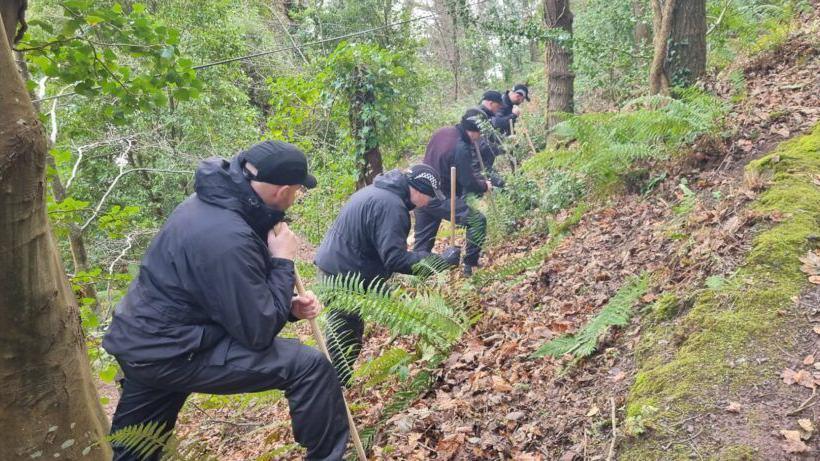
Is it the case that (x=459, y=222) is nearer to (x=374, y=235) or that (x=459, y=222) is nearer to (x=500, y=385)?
(x=374, y=235)

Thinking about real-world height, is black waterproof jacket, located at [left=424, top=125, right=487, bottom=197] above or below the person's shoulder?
below

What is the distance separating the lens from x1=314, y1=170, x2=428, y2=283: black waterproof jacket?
5.12 meters

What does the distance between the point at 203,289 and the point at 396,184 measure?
2679mm

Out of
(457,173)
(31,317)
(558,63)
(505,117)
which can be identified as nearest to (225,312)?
(31,317)

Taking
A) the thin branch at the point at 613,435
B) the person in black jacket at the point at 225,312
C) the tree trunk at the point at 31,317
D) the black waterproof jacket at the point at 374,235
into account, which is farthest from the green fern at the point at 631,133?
the tree trunk at the point at 31,317

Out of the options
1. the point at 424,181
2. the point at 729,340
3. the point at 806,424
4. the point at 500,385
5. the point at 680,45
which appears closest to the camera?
the point at 806,424

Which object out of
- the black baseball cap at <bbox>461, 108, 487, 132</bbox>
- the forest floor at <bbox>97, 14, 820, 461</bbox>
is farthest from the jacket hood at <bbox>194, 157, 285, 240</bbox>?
the black baseball cap at <bbox>461, 108, 487, 132</bbox>

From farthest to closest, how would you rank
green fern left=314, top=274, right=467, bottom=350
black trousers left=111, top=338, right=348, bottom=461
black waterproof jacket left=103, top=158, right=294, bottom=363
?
1. green fern left=314, top=274, right=467, bottom=350
2. black trousers left=111, top=338, right=348, bottom=461
3. black waterproof jacket left=103, top=158, right=294, bottom=363

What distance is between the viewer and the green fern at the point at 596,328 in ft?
11.5

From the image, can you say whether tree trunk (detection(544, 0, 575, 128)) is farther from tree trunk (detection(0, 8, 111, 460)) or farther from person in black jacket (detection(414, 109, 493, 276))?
tree trunk (detection(0, 8, 111, 460))

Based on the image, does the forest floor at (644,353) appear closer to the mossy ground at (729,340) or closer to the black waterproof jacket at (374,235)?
the mossy ground at (729,340)

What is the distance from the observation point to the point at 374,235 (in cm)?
520

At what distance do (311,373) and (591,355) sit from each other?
1818mm

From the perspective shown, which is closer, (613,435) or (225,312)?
(613,435)
